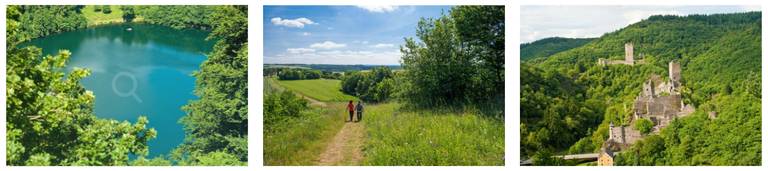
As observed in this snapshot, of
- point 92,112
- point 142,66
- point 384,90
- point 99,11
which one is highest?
point 99,11

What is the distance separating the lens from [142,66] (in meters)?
4.68

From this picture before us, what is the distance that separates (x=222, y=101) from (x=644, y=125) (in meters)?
6.42

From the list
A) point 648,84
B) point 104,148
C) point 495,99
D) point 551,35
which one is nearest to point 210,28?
point 104,148

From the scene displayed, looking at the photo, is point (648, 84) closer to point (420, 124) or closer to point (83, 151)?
point (420, 124)

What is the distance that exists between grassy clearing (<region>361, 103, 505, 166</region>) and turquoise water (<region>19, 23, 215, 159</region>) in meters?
3.08

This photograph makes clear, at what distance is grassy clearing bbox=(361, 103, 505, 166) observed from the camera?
4141mm

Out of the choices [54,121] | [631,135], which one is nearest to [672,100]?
[631,135]

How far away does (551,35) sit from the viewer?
4.39 m

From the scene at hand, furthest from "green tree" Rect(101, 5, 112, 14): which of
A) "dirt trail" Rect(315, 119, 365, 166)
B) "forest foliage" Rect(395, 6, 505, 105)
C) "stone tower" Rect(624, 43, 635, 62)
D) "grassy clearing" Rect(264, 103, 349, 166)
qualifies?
"stone tower" Rect(624, 43, 635, 62)

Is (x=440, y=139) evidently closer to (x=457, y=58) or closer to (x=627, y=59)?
(x=457, y=58)

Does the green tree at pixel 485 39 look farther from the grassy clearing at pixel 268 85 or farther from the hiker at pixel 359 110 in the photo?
the grassy clearing at pixel 268 85

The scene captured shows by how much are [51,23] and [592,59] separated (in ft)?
27.9

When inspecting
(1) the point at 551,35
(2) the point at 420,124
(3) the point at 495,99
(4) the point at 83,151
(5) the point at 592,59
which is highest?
(1) the point at 551,35

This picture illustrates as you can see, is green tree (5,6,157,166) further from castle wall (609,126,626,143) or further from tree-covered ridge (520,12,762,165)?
castle wall (609,126,626,143)
